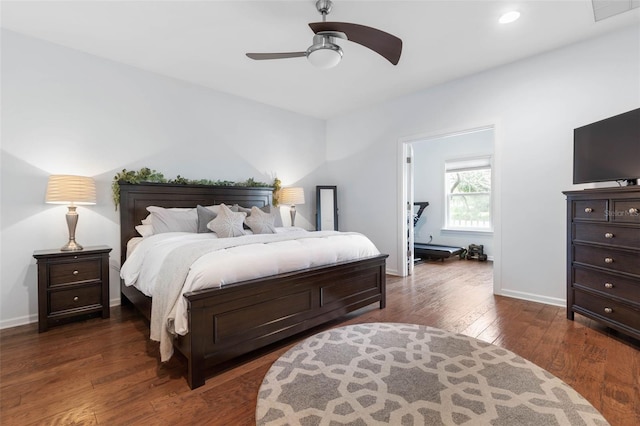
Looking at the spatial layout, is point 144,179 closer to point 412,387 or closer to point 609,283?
point 412,387

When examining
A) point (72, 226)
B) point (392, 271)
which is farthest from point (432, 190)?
point (72, 226)

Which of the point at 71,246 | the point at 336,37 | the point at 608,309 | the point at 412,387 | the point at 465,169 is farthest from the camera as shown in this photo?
the point at 465,169

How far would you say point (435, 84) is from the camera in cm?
415

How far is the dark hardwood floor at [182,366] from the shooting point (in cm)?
161

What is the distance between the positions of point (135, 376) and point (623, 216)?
381cm

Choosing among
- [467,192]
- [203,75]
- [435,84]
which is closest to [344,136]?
[435,84]

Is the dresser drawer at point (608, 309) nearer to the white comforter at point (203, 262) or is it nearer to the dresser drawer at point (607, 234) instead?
the dresser drawer at point (607, 234)

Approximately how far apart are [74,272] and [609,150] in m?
5.01

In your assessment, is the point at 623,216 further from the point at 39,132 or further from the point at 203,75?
the point at 39,132

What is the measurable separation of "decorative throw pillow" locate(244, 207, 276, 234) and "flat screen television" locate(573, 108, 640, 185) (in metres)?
3.20

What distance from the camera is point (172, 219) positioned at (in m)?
3.37

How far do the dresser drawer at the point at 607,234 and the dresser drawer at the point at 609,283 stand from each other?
0.27 metres

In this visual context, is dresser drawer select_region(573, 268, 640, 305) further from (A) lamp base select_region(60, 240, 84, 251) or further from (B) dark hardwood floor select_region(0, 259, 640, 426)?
(A) lamp base select_region(60, 240, 84, 251)

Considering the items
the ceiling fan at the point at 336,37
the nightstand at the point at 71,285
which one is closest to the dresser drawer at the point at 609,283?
the ceiling fan at the point at 336,37
